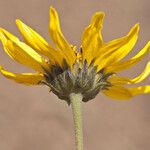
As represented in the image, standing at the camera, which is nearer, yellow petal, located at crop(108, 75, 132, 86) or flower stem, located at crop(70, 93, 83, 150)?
flower stem, located at crop(70, 93, 83, 150)

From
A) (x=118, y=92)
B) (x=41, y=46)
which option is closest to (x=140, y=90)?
(x=118, y=92)

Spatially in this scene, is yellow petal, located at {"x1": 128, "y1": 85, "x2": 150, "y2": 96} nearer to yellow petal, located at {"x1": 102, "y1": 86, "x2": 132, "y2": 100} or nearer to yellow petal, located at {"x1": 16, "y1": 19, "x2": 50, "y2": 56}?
yellow petal, located at {"x1": 102, "y1": 86, "x2": 132, "y2": 100}

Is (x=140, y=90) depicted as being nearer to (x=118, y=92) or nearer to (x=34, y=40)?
(x=118, y=92)

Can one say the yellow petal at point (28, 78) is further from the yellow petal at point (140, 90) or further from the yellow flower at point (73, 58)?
the yellow petal at point (140, 90)

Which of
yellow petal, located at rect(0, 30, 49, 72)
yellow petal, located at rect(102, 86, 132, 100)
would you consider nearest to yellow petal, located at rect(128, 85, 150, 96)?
yellow petal, located at rect(102, 86, 132, 100)

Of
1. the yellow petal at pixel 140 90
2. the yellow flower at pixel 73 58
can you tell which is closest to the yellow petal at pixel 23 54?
the yellow flower at pixel 73 58

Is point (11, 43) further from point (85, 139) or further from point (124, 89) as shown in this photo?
point (85, 139)

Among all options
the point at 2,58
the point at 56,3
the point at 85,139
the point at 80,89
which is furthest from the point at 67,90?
the point at 56,3
